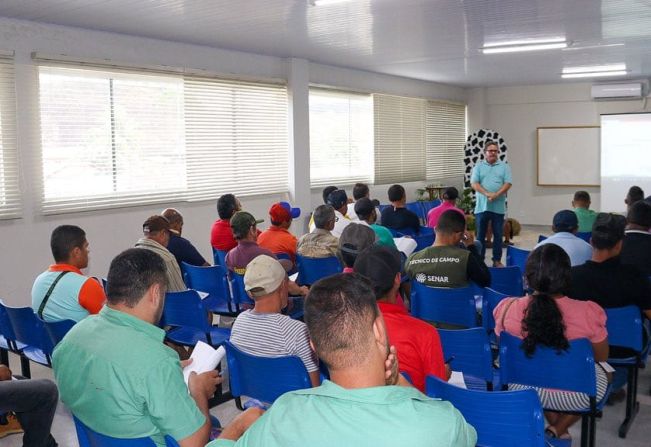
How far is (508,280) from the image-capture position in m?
4.89

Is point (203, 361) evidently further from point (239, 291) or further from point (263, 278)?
point (239, 291)

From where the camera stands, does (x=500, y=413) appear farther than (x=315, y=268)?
No

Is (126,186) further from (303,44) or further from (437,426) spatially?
(437,426)

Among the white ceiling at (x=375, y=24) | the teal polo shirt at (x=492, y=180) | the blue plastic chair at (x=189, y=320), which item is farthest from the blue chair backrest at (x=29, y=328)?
the teal polo shirt at (x=492, y=180)

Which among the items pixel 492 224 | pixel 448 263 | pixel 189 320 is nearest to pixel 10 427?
pixel 189 320

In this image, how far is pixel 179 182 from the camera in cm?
790

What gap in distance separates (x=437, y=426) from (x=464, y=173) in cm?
1337

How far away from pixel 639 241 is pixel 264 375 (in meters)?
3.19

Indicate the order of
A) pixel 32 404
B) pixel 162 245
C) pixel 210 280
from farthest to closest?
1. pixel 210 280
2. pixel 162 245
3. pixel 32 404

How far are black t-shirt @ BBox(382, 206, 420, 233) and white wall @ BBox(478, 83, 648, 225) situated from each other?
7777 mm

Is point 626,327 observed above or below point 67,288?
below

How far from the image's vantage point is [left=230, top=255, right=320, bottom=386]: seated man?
2.97m

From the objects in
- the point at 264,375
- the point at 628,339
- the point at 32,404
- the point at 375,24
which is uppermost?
the point at 375,24

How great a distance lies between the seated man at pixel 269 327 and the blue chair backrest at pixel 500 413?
2.46ft
